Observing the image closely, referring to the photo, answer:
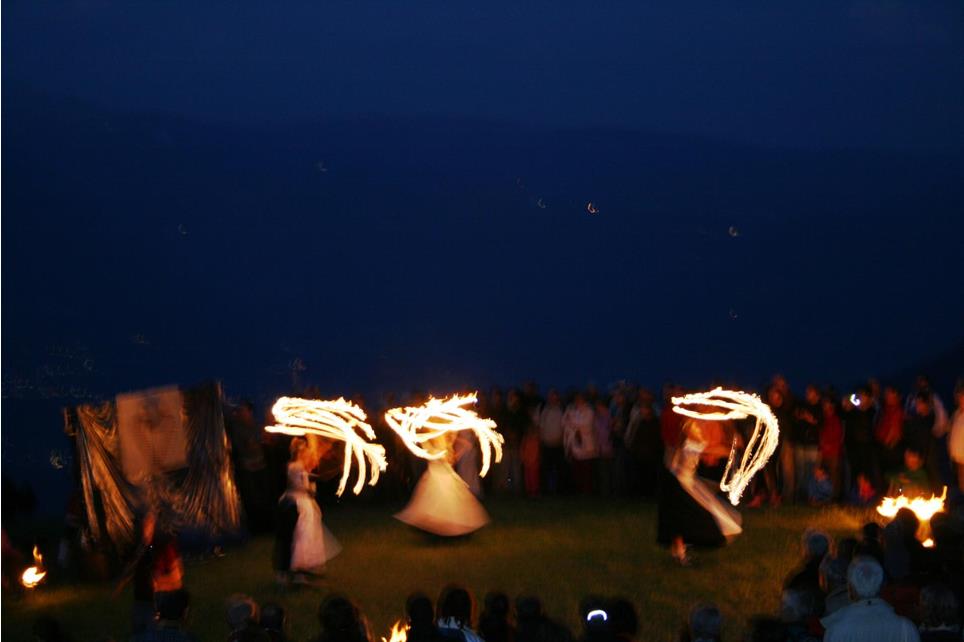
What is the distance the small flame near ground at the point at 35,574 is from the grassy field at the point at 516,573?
190 mm

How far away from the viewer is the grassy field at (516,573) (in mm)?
12000

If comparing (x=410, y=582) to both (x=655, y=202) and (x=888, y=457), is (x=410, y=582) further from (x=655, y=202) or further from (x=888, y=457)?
(x=655, y=202)

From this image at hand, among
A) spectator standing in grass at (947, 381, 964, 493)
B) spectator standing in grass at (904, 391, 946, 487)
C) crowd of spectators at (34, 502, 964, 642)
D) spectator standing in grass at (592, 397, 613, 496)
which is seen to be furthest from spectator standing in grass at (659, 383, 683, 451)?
crowd of spectators at (34, 502, 964, 642)

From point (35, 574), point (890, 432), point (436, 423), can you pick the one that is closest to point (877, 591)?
point (436, 423)

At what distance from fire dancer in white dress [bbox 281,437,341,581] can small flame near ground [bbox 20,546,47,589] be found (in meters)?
3.48

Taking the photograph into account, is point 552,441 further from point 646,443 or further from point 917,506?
point 917,506

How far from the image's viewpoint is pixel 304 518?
1358 centimetres

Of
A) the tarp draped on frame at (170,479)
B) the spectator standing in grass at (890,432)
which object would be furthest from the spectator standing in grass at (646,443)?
the tarp draped on frame at (170,479)

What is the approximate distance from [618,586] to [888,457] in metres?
6.69

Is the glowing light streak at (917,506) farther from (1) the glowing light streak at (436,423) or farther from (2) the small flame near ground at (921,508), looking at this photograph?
(1) the glowing light streak at (436,423)

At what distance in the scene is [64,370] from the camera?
43.0 m

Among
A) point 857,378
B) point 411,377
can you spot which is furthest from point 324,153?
point 857,378

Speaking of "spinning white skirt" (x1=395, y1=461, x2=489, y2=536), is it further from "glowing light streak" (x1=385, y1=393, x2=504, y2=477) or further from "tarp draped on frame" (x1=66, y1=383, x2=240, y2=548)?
"tarp draped on frame" (x1=66, y1=383, x2=240, y2=548)

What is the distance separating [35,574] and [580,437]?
957 cm
